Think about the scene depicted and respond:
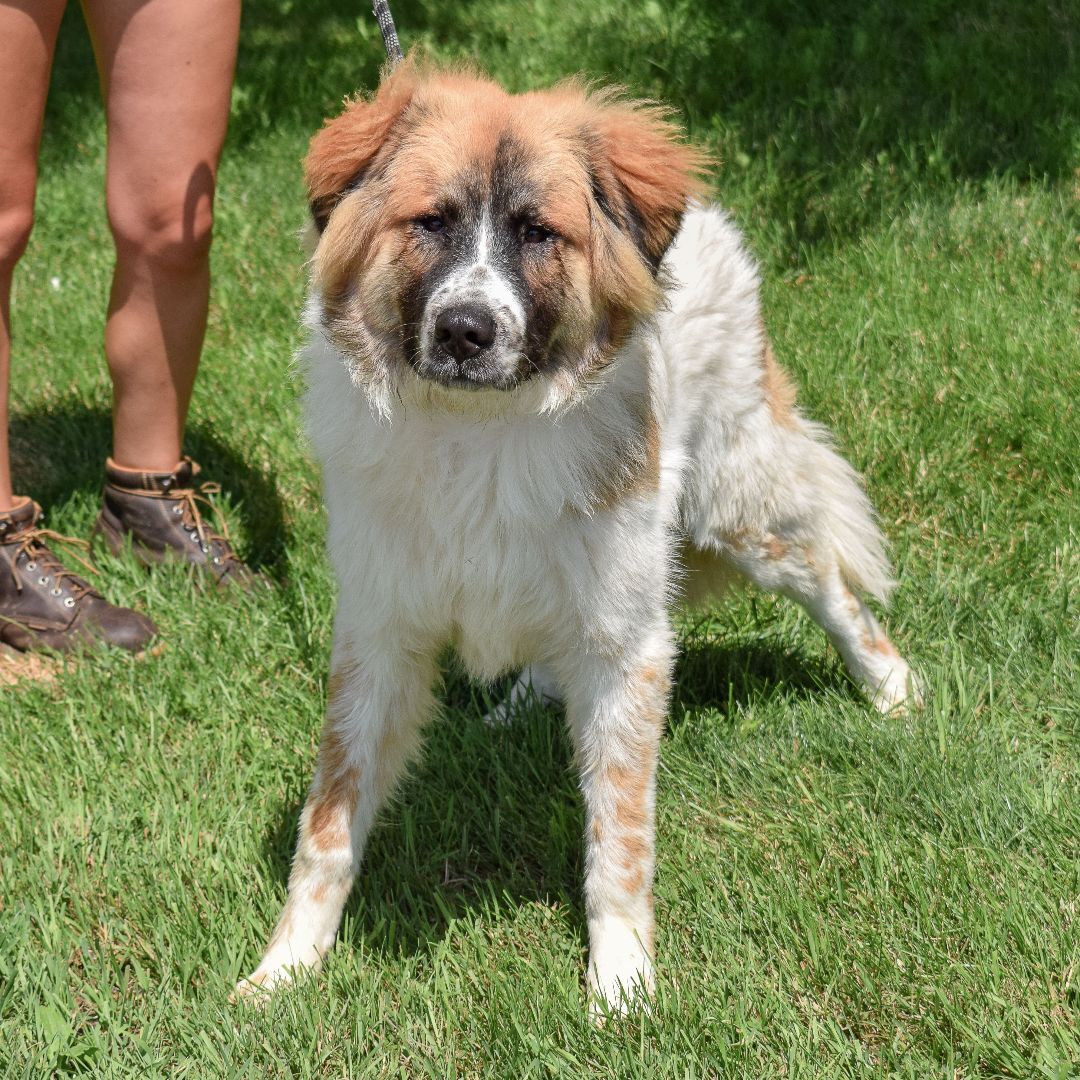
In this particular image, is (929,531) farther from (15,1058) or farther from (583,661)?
(15,1058)

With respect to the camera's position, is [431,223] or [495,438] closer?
[431,223]

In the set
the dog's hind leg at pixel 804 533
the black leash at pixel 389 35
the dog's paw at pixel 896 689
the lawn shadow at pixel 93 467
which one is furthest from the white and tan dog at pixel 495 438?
the lawn shadow at pixel 93 467

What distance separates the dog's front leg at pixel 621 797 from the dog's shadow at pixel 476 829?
198 millimetres

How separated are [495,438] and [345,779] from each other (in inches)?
32.6

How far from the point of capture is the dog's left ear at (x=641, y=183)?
269 cm

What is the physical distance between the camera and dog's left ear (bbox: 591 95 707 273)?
8.82 ft

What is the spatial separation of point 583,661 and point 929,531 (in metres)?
1.85

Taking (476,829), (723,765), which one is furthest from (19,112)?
(723,765)

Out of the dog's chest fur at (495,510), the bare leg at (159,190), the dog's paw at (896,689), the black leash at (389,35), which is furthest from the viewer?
the bare leg at (159,190)

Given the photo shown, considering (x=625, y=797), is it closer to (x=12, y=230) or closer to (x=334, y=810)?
(x=334, y=810)

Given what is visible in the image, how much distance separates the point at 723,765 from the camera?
3.32 metres

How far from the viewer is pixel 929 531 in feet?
13.9

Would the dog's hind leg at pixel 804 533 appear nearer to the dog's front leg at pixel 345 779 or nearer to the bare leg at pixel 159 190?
the dog's front leg at pixel 345 779

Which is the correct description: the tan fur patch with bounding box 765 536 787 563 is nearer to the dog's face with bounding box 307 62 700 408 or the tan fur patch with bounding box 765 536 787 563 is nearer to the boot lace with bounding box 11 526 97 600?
the dog's face with bounding box 307 62 700 408
